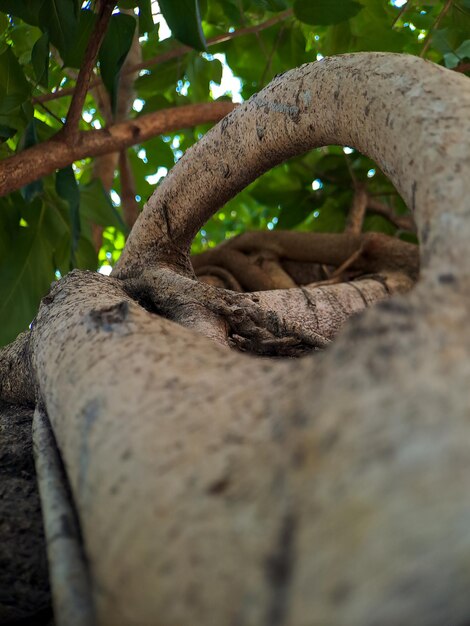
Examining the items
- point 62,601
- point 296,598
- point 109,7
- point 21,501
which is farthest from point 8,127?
point 296,598

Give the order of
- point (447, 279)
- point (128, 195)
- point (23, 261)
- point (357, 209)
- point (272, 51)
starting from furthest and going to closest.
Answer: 1. point (128, 195)
2. point (357, 209)
3. point (272, 51)
4. point (23, 261)
5. point (447, 279)

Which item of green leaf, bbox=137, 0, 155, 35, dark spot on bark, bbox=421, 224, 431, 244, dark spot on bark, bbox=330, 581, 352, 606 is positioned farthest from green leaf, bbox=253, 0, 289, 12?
dark spot on bark, bbox=330, 581, 352, 606

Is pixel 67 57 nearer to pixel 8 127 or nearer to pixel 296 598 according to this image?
pixel 8 127

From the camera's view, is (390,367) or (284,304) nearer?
(390,367)

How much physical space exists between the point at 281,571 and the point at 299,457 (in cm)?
9

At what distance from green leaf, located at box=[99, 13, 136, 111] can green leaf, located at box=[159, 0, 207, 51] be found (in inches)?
12.9

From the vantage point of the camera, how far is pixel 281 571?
467 mm

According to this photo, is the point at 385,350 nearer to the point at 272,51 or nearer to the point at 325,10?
the point at 325,10

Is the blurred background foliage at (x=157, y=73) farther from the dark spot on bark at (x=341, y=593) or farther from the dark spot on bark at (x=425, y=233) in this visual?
the dark spot on bark at (x=341, y=593)

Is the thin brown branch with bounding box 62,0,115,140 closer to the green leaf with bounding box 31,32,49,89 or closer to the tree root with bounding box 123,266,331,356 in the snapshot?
the green leaf with bounding box 31,32,49,89

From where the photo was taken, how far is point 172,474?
0.55m

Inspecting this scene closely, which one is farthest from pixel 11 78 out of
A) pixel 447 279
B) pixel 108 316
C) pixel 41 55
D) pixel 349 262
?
pixel 447 279

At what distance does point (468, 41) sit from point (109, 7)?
1237 millimetres

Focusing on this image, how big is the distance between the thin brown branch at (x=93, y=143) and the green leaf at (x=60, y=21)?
270 mm
